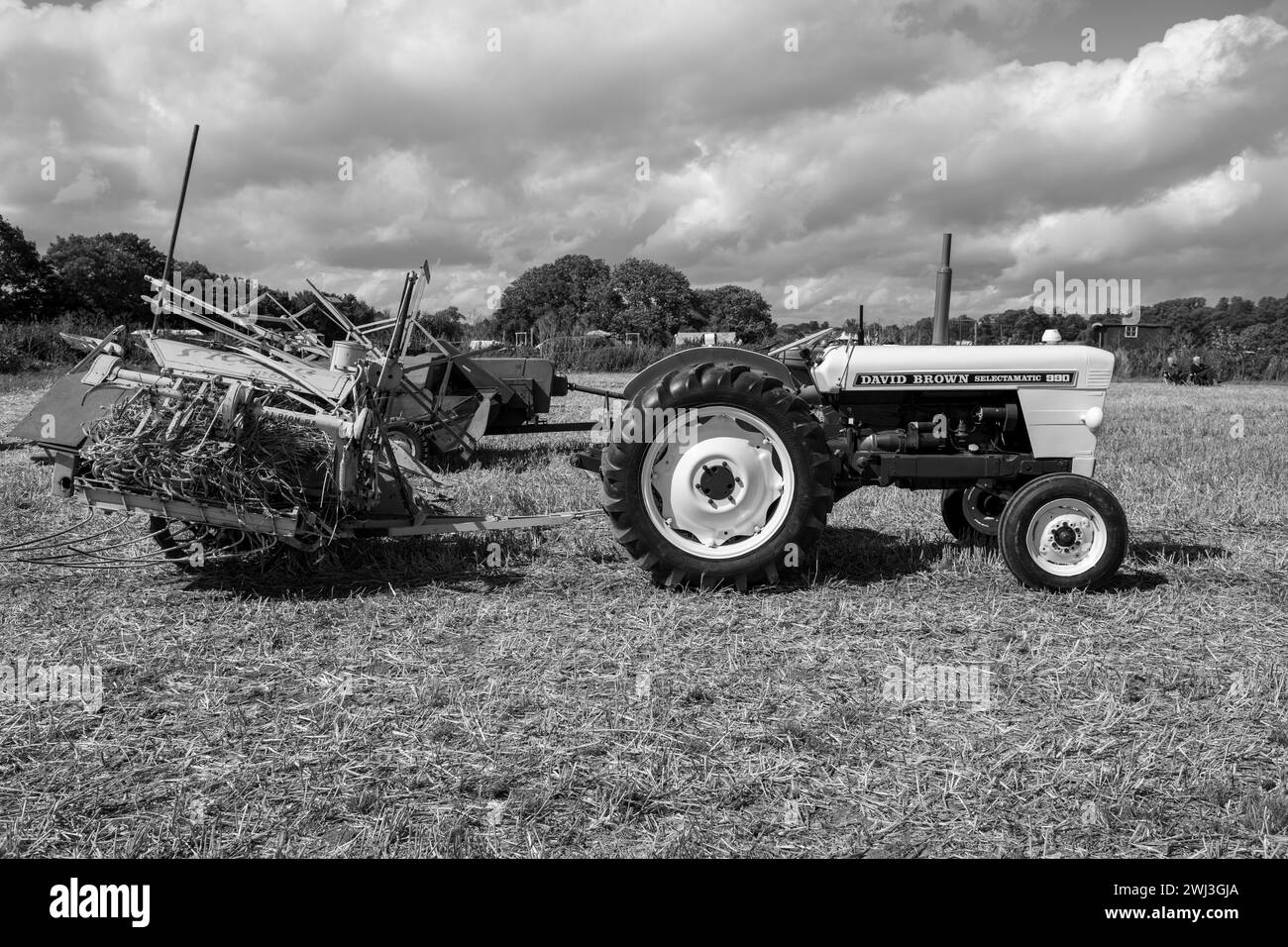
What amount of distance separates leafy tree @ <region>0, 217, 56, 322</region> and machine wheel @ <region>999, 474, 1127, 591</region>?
4753cm

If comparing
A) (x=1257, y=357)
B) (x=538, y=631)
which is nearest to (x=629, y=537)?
(x=538, y=631)

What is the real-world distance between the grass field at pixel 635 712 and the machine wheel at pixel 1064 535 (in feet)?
0.47

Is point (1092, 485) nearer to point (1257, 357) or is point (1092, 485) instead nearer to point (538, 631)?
point (538, 631)

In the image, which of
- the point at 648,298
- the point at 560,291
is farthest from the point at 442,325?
the point at 560,291

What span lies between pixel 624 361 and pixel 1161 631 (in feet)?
83.8

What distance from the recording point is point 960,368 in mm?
4859

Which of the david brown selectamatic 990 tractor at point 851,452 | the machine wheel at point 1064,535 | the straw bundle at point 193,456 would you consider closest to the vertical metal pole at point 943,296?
the david brown selectamatic 990 tractor at point 851,452

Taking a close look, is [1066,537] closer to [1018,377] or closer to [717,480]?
[1018,377]

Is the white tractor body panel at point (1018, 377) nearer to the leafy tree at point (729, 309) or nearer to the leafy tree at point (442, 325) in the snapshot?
the leafy tree at point (442, 325)

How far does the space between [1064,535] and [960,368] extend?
1.03m

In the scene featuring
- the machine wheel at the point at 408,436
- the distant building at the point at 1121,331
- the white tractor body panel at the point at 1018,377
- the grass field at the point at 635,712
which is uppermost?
the distant building at the point at 1121,331

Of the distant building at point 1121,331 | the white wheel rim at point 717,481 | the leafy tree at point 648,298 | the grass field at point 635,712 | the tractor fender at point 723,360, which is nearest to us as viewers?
the grass field at point 635,712

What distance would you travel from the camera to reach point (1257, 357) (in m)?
30.5

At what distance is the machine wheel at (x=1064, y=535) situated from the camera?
4.49m
